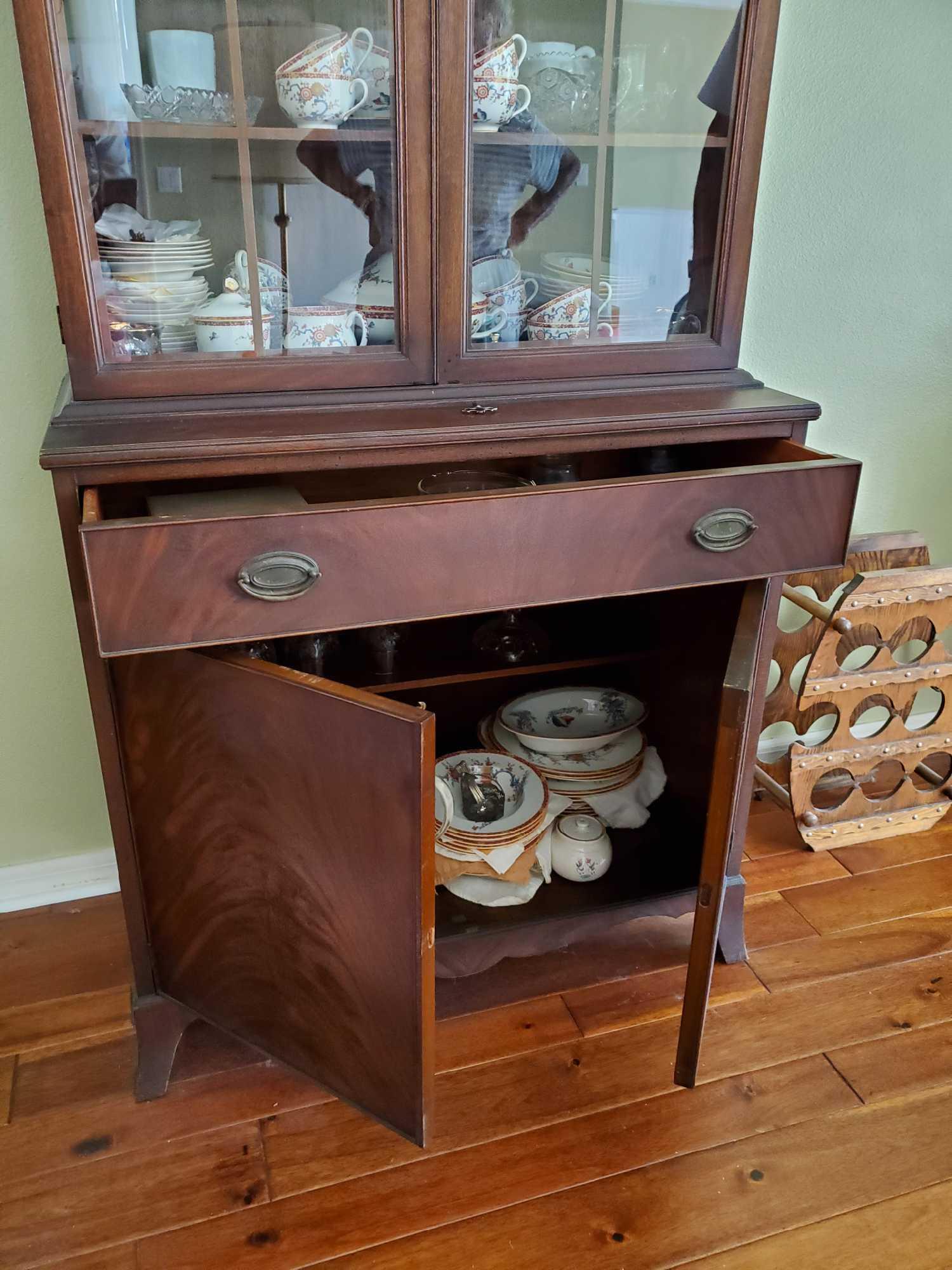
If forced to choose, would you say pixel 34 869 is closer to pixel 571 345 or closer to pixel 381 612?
pixel 381 612

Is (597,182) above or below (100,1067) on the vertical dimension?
above

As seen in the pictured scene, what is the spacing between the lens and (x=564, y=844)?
1.51 metres

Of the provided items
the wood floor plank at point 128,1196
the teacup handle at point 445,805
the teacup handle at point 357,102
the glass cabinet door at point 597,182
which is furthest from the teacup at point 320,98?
the wood floor plank at point 128,1196

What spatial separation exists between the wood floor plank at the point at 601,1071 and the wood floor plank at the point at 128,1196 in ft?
0.15

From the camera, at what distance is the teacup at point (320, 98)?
1.12 m

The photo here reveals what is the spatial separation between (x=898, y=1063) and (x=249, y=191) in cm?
136

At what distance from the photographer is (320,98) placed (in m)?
A: 1.13

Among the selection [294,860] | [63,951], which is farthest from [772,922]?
[63,951]

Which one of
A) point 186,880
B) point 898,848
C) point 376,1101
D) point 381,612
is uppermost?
point 381,612

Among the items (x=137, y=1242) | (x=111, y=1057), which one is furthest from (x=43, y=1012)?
(x=137, y=1242)

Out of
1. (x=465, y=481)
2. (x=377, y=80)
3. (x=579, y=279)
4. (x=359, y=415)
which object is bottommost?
(x=465, y=481)

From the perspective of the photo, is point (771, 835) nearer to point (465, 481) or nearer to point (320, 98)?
point (465, 481)

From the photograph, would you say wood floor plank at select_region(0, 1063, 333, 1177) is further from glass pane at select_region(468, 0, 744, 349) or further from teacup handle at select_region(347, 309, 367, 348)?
glass pane at select_region(468, 0, 744, 349)

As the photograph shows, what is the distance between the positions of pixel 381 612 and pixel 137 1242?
759 mm
